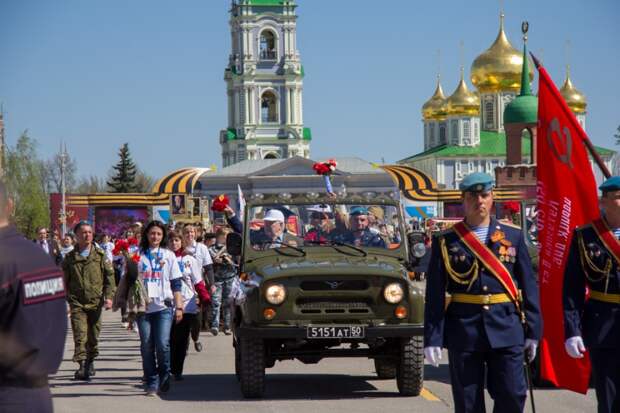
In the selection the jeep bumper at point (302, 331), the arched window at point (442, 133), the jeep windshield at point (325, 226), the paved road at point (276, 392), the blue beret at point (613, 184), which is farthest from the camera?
the arched window at point (442, 133)

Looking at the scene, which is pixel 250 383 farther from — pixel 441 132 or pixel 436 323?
pixel 441 132

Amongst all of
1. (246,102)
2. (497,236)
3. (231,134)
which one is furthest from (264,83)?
(497,236)

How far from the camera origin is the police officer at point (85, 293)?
48.1ft

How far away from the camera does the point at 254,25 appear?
14262cm

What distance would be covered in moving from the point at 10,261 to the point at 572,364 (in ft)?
18.8

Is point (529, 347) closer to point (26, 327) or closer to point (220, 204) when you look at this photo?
point (26, 327)

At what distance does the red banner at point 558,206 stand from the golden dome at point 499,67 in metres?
111

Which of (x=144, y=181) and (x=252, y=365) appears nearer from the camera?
(x=252, y=365)

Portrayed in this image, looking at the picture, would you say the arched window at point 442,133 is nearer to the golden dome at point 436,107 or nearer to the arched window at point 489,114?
the golden dome at point 436,107

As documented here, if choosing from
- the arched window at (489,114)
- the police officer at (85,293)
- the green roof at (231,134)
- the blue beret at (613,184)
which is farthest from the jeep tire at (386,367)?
the green roof at (231,134)

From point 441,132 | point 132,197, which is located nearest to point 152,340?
point 132,197

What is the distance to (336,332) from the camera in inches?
492

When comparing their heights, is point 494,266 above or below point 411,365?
above

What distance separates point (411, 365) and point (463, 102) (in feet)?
405
